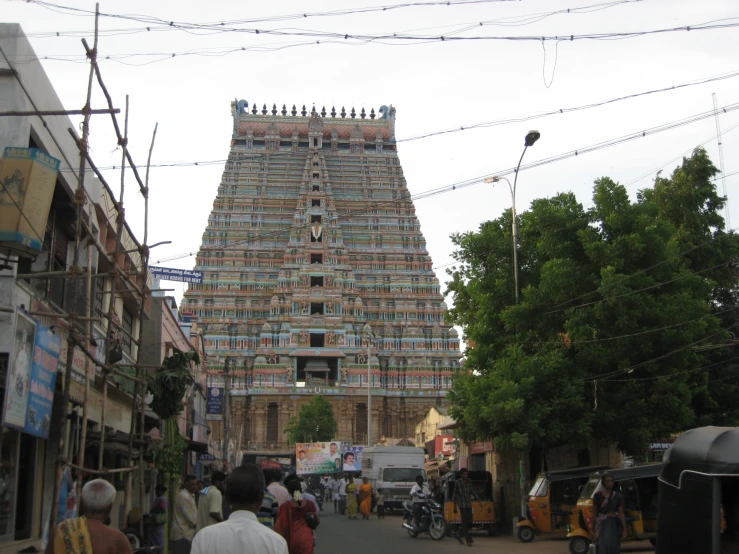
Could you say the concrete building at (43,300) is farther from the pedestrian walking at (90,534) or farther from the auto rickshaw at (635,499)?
the auto rickshaw at (635,499)

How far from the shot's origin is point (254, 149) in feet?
313

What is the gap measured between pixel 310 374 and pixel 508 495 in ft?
180

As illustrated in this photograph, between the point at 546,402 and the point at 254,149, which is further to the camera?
the point at 254,149

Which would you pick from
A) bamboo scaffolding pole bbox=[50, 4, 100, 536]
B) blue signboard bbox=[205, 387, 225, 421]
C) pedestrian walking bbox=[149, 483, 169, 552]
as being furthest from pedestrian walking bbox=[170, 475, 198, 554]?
blue signboard bbox=[205, 387, 225, 421]

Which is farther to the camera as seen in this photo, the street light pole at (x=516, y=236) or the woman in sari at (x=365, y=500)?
the woman in sari at (x=365, y=500)

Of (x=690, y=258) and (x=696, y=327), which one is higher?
(x=690, y=258)

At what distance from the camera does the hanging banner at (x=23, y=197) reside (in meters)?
10.5

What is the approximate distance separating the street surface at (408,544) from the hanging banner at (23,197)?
1021cm

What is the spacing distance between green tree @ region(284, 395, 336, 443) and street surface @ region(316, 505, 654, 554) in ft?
134

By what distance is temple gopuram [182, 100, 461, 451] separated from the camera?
260 ft

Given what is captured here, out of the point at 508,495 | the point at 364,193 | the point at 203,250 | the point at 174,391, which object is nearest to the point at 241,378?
the point at 203,250

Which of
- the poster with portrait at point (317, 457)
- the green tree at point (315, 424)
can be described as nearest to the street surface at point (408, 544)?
the poster with portrait at point (317, 457)

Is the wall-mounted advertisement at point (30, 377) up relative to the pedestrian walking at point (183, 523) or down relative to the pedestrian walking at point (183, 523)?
up

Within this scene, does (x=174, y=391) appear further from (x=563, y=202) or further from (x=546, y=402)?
(x=563, y=202)
